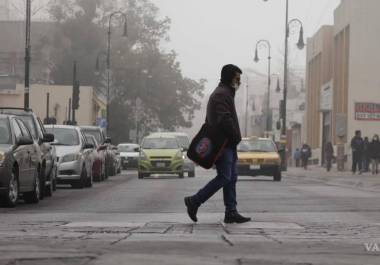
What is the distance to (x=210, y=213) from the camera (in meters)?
16.3

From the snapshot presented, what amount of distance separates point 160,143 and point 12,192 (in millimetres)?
22844

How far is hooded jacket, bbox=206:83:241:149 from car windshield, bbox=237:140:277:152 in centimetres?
2391

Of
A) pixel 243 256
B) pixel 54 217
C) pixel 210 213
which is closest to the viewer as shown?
pixel 243 256

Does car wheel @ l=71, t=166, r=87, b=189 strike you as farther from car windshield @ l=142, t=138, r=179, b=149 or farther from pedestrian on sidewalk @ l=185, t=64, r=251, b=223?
pedestrian on sidewalk @ l=185, t=64, r=251, b=223

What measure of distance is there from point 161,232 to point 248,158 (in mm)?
25026

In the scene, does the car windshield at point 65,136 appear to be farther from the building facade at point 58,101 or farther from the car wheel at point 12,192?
the building facade at point 58,101

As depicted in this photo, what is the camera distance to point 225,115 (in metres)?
13.5

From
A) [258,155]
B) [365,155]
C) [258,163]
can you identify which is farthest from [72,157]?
[365,155]

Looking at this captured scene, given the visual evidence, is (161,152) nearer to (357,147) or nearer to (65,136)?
(65,136)

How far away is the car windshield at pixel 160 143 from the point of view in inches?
1591

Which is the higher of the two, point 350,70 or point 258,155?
point 350,70

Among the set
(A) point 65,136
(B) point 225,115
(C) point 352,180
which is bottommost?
(C) point 352,180

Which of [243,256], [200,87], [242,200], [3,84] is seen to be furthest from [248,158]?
[200,87]

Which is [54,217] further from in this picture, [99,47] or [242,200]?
[99,47]
